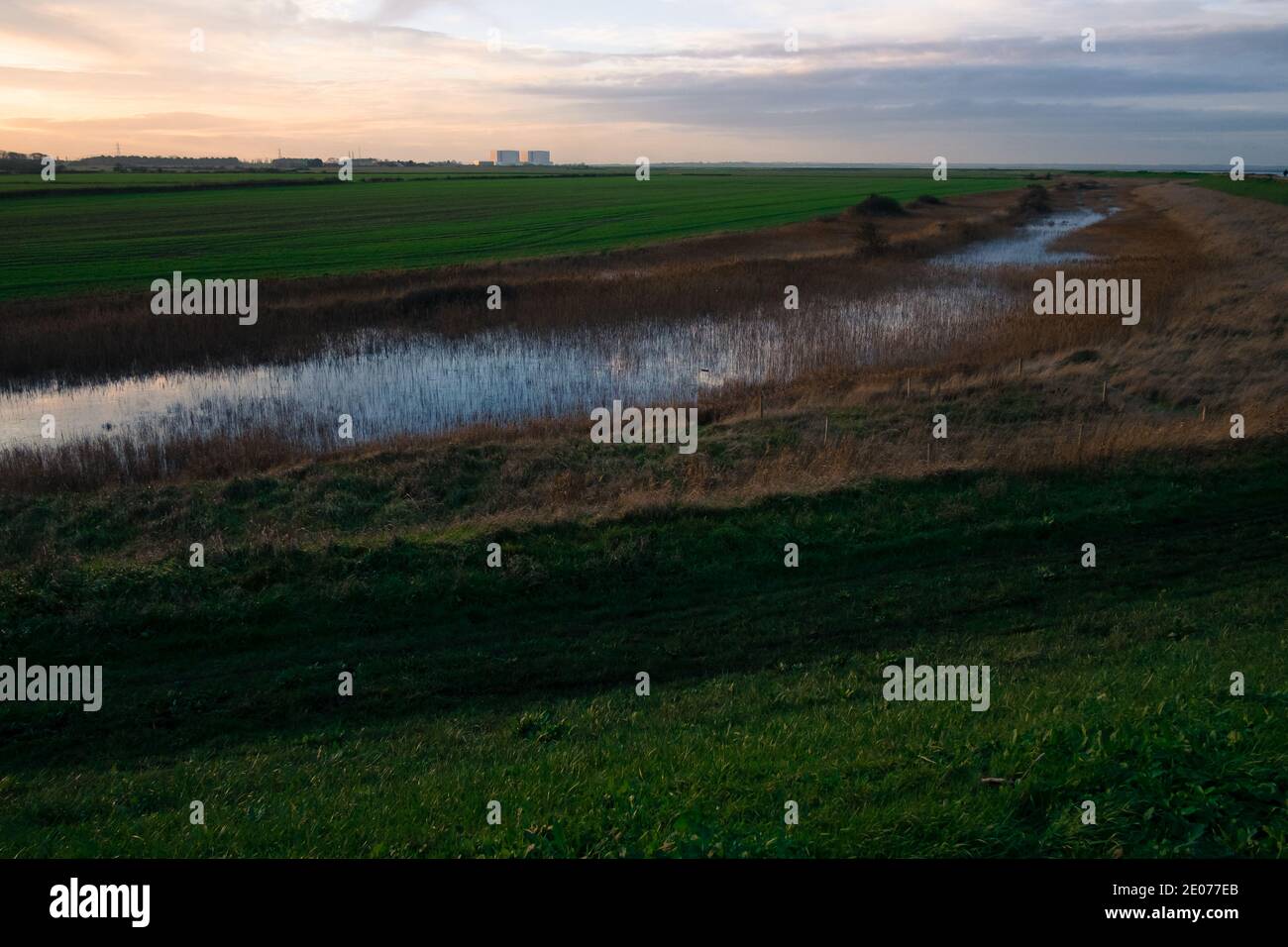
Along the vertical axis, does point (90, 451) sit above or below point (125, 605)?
above

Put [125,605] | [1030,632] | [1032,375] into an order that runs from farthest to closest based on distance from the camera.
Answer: [1032,375] < [125,605] < [1030,632]

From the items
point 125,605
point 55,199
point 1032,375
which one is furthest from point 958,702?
point 55,199

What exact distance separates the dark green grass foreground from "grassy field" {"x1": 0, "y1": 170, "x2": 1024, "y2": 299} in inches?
1132

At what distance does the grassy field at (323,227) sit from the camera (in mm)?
41562

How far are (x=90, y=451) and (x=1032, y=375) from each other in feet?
68.3

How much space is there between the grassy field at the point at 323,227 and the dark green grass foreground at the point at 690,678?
94.3 feet

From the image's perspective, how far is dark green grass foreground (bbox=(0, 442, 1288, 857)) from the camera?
5633 mm

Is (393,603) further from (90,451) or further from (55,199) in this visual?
(55,199)

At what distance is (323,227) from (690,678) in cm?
5597

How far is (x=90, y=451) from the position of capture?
742 inches

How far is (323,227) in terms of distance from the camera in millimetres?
59094
